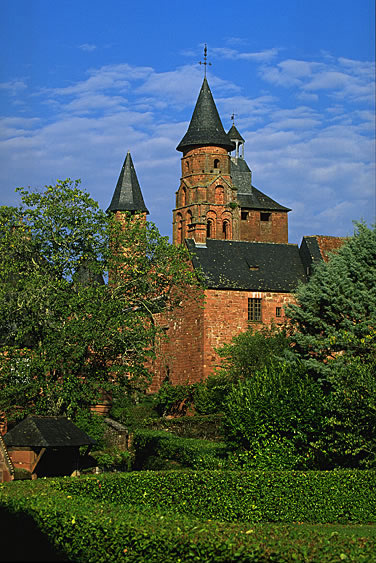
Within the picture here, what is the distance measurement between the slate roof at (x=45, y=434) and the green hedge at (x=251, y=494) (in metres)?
1.53

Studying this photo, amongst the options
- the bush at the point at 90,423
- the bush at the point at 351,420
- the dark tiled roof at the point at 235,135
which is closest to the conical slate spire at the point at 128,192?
the dark tiled roof at the point at 235,135

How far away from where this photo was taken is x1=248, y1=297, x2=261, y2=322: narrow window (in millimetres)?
49906

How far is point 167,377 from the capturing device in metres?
52.8

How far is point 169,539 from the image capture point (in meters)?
11.4

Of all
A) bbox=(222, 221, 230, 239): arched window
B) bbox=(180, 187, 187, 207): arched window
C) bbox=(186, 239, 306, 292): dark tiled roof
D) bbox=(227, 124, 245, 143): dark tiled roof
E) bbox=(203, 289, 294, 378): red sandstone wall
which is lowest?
bbox=(203, 289, 294, 378): red sandstone wall

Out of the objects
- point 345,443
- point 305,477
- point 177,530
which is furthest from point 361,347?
point 177,530

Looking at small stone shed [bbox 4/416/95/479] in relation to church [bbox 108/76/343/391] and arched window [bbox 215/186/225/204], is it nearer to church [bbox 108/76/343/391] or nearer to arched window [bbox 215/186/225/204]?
church [bbox 108/76/343/391]

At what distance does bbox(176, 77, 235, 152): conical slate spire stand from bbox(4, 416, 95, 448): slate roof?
51.1 meters

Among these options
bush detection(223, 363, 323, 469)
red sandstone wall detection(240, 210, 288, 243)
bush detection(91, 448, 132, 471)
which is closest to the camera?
bush detection(223, 363, 323, 469)

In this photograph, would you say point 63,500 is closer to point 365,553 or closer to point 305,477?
point 365,553

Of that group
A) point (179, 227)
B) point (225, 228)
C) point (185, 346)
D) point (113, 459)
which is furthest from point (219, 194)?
point (113, 459)

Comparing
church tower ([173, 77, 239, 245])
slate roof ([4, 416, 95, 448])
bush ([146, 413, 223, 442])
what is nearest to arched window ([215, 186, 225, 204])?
church tower ([173, 77, 239, 245])

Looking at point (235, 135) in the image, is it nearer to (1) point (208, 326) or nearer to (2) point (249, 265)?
(2) point (249, 265)

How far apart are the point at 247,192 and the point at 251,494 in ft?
202
